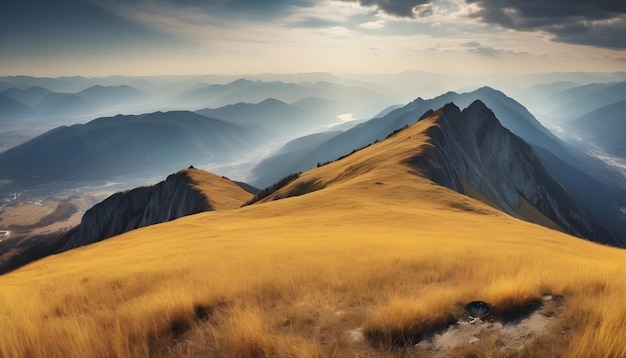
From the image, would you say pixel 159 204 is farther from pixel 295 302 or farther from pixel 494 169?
pixel 494 169

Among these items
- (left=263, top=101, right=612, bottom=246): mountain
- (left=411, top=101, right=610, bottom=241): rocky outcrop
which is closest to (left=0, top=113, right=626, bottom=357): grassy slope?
(left=263, top=101, right=612, bottom=246): mountain

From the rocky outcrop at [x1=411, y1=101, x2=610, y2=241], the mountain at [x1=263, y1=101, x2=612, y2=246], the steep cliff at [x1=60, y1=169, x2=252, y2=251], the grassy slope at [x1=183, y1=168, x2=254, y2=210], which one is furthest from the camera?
the steep cliff at [x1=60, y1=169, x2=252, y2=251]

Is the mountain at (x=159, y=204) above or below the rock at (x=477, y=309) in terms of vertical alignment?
below

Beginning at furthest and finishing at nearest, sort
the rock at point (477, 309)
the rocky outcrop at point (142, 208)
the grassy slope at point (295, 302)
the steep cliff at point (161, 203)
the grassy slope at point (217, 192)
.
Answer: the rocky outcrop at point (142, 208) < the steep cliff at point (161, 203) < the grassy slope at point (217, 192) < the rock at point (477, 309) < the grassy slope at point (295, 302)

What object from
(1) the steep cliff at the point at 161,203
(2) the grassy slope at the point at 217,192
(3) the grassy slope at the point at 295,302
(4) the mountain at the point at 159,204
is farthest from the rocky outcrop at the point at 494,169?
(1) the steep cliff at the point at 161,203

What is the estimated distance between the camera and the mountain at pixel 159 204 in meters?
82.6

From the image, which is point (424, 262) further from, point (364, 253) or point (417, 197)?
point (417, 197)

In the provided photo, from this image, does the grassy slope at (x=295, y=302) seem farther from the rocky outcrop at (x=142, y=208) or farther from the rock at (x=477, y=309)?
the rocky outcrop at (x=142, y=208)

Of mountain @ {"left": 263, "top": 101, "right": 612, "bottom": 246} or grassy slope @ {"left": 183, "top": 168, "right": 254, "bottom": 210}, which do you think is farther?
grassy slope @ {"left": 183, "top": 168, "right": 254, "bottom": 210}

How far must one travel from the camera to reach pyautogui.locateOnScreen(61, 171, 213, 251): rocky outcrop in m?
86.8

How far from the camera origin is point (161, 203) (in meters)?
108

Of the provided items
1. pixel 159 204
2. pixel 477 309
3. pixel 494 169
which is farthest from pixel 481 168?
pixel 477 309

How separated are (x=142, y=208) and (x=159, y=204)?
25.1m

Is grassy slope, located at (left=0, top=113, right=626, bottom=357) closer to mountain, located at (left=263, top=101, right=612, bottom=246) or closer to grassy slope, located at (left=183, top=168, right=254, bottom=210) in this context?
mountain, located at (left=263, top=101, right=612, bottom=246)
